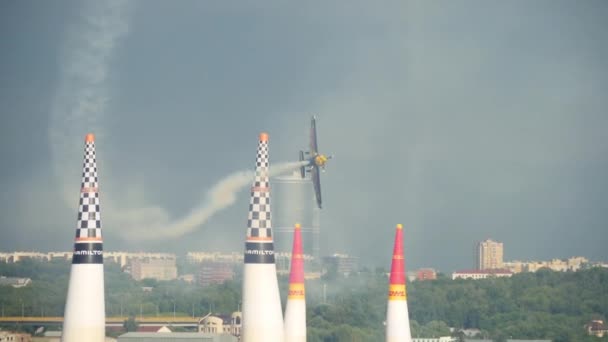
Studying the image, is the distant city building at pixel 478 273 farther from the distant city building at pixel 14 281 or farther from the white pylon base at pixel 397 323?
the white pylon base at pixel 397 323

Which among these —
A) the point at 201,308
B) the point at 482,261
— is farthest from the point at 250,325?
the point at 482,261

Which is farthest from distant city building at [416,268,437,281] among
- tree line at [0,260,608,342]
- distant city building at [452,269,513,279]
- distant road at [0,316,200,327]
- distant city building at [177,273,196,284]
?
distant road at [0,316,200,327]

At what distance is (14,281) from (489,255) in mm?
112800

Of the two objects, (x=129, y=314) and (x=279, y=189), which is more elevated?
(x=279, y=189)

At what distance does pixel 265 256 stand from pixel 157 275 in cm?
7206

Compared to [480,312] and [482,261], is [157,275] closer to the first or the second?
[480,312]

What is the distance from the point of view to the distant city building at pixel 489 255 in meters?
185

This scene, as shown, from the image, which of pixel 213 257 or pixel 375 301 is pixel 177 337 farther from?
pixel 375 301

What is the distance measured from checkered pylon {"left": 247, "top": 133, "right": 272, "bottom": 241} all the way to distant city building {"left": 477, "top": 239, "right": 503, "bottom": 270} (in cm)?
15829

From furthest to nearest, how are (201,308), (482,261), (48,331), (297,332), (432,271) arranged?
(482,261), (432,271), (201,308), (48,331), (297,332)

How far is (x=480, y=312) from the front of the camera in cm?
10594

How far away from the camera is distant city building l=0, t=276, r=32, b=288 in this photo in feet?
271

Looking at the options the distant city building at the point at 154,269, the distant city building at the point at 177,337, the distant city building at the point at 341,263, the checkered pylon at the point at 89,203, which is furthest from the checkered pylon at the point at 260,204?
the distant city building at the point at 341,263

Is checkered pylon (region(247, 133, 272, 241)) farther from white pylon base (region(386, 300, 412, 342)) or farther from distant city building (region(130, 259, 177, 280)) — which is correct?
distant city building (region(130, 259, 177, 280))
